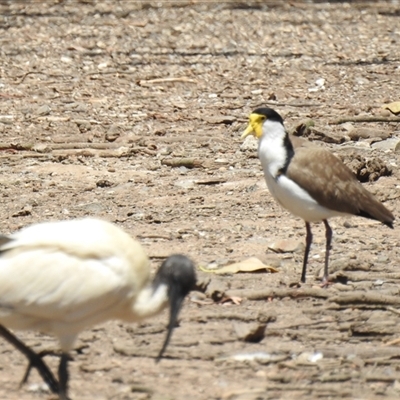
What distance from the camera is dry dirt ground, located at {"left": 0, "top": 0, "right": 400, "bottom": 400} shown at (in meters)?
6.34

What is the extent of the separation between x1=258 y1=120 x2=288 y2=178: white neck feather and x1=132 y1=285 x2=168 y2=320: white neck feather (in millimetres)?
2166

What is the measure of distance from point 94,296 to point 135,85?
8.79 m

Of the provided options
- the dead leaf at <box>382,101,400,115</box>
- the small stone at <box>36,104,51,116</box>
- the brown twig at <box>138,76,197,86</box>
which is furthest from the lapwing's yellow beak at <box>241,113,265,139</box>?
the brown twig at <box>138,76,197,86</box>

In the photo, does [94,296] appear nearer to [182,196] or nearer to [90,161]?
[182,196]

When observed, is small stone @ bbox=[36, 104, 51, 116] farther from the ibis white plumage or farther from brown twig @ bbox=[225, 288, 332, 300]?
the ibis white plumage

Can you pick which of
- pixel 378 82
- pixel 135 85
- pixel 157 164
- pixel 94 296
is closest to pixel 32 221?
pixel 157 164

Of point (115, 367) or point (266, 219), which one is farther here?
point (266, 219)

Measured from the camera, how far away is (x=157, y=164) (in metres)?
10.9

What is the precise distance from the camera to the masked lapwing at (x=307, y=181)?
7621 mm

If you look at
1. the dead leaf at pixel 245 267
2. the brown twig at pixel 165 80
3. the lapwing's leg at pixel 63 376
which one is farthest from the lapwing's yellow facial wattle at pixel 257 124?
the brown twig at pixel 165 80

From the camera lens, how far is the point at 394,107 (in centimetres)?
1274

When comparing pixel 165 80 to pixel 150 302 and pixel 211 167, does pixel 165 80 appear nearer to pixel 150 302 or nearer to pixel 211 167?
pixel 211 167

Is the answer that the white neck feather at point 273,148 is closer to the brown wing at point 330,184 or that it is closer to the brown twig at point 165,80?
the brown wing at point 330,184

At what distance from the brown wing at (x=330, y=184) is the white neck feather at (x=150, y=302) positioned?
2150 millimetres
